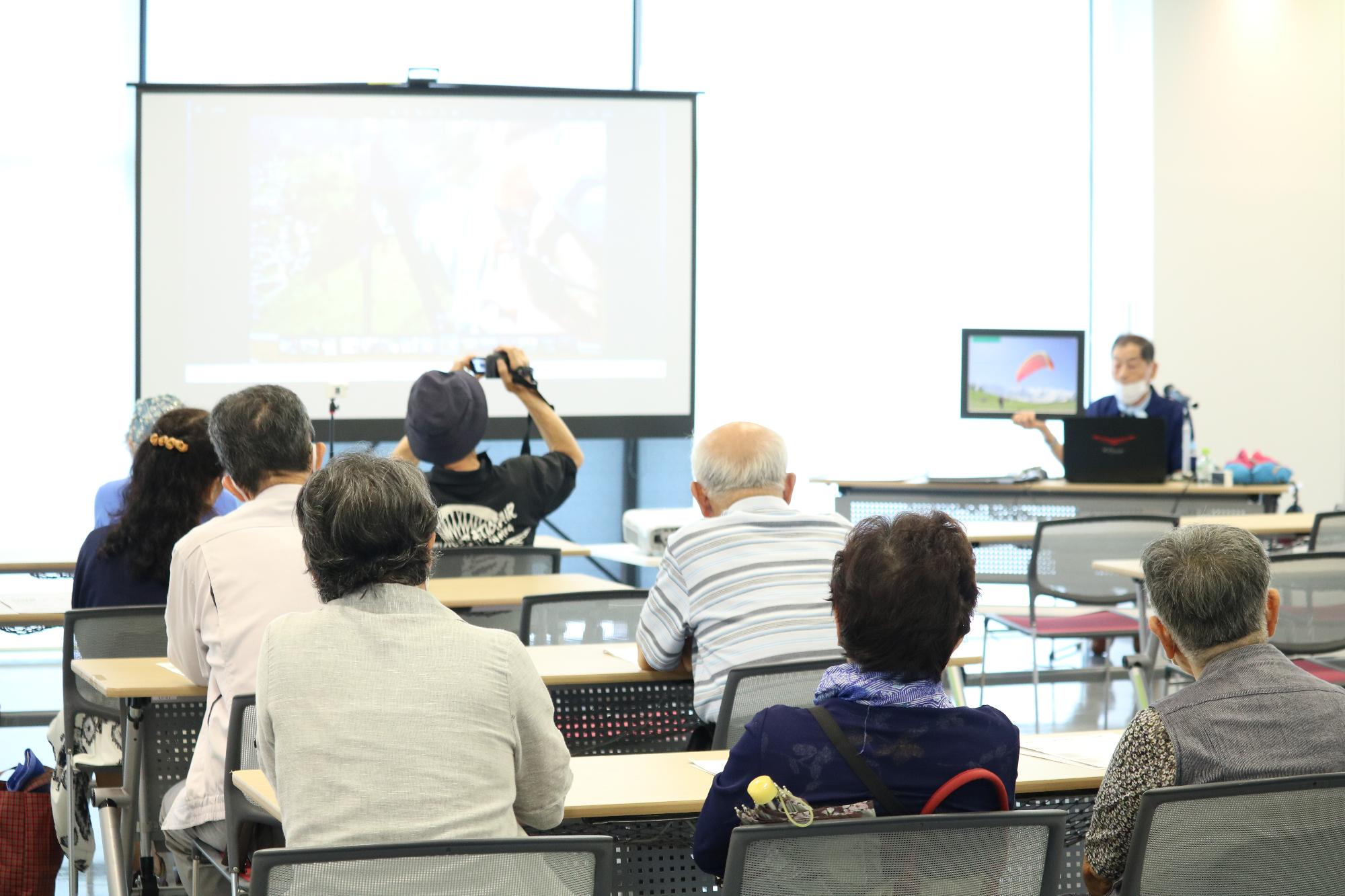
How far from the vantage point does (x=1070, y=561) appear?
207 inches


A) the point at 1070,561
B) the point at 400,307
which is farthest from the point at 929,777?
the point at 400,307

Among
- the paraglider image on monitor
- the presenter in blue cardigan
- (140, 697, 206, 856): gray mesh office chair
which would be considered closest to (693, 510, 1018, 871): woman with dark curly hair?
(140, 697, 206, 856): gray mesh office chair

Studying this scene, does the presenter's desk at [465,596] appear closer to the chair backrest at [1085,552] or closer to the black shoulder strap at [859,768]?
the black shoulder strap at [859,768]

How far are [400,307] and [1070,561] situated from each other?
350 centimetres

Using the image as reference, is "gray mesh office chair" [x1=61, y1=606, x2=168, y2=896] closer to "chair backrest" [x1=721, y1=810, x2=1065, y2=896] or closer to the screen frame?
"chair backrest" [x1=721, y1=810, x2=1065, y2=896]

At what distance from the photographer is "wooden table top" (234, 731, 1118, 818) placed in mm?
1997

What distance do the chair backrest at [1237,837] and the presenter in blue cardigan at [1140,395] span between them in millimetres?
4894

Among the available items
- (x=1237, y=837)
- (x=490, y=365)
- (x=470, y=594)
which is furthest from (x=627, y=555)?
(x=1237, y=837)

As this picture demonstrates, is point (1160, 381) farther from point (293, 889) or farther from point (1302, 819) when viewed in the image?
point (293, 889)

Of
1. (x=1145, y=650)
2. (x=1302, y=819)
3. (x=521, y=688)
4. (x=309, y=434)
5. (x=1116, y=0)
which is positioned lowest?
(x=1145, y=650)

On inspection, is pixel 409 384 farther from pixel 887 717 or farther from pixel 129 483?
pixel 887 717

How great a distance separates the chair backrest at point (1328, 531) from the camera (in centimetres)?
503

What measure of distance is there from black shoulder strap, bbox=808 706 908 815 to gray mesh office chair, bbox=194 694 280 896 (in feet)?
3.31

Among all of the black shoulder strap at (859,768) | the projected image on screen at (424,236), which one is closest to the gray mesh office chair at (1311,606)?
the black shoulder strap at (859,768)
